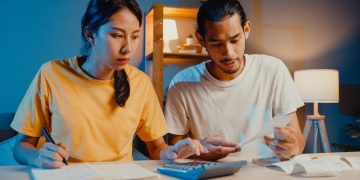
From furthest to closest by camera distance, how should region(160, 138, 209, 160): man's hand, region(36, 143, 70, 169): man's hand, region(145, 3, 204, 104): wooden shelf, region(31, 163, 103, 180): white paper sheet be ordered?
region(145, 3, 204, 104): wooden shelf
region(160, 138, 209, 160): man's hand
region(36, 143, 70, 169): man's hand
region(31, 163, 103, 180): white paper sheet

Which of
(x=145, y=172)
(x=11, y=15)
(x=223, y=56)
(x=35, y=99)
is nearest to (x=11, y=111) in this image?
(x=11, y=15)

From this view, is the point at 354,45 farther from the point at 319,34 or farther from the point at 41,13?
the point at 41,13

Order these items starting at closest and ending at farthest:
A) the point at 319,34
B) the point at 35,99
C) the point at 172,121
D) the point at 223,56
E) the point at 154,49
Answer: the point at 35,99 < the point at 223,56 < the point at 172,121 < the point at 154,49 < the point at 319,34

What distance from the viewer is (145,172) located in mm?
919

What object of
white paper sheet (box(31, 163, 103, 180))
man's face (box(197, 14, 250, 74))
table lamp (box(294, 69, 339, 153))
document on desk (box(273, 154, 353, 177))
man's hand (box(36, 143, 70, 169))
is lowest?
table lamp (box(294, 69, 339, 153))

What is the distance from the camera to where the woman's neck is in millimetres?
1290

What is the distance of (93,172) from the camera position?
0.90 m

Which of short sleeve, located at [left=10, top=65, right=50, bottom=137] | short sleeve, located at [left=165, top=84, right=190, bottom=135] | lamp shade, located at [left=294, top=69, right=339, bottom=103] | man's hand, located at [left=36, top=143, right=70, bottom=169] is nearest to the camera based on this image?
man's hand, located at [left=36, top=143, right=70, bottom=169]

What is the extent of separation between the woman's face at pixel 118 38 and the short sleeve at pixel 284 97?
671 mm

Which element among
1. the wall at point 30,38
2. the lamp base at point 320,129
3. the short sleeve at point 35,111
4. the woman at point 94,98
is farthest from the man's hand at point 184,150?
the lamp base at point 320,129

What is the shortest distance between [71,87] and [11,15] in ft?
6.04

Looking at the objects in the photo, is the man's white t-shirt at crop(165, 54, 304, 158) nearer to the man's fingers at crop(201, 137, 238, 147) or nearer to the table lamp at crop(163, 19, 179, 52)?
the man's fingers at crop(201, 137, 238, 147)

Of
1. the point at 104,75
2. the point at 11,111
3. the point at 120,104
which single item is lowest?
the point at 11,111

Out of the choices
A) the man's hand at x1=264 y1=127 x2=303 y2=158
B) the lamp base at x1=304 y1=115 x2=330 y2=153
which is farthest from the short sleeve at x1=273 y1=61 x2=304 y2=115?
the lamp base at x1=304 y1=115 x2=330 y2=153
